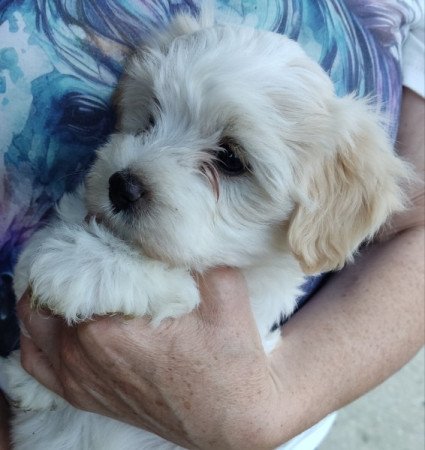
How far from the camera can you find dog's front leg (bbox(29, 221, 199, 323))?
1354 mm

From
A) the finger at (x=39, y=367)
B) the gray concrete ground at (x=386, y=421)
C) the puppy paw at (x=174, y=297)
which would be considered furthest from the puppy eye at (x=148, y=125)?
the gray concrete ground at (x=386, y=421)

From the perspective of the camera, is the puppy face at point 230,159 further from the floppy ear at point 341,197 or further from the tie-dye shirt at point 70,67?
the tie-dye shirt at point 70,67

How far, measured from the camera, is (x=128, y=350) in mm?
1369

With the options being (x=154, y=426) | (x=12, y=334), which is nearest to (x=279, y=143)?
(x=154, y=426)

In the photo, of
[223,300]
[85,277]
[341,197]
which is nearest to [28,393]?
[85,277]

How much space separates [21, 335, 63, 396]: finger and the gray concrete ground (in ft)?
5.98

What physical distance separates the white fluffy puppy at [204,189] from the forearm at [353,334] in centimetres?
27

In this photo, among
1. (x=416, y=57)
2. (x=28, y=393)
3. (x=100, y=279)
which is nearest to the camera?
(x=100, y=279)

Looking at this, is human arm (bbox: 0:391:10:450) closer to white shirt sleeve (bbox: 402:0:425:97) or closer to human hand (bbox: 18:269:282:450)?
human hand (bbox: 18:269:282:450)

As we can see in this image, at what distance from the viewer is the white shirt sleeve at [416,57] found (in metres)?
1.92

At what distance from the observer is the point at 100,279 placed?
136 cm

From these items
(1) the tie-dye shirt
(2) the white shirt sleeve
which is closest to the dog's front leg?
(1) the tie-dye shirt

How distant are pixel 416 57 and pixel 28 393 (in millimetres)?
1521

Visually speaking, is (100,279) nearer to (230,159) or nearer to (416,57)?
(230,159)
